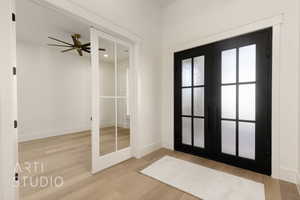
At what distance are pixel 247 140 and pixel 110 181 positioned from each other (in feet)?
7.38

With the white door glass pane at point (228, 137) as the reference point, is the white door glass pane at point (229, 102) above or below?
above

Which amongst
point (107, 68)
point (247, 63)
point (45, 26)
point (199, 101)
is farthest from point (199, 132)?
point (45, 26)

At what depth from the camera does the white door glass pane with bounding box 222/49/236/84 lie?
2.31m

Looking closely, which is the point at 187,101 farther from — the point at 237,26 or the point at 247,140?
the point at 237,26

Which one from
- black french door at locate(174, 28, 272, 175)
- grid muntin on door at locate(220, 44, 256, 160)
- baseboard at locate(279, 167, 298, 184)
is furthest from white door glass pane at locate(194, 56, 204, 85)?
baseboard at locate(279, 167, 298, 184)

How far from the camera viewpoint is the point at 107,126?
2.43 metres

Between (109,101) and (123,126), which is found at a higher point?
(109,101)

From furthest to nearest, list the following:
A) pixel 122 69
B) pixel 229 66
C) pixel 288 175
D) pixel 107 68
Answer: pixel 122 69
pixel 107 68
pixel 229 66
pixel 288 175

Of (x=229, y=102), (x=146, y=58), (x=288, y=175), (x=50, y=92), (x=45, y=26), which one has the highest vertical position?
(x=45, y=26)

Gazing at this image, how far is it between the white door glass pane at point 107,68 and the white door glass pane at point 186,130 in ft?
5.38

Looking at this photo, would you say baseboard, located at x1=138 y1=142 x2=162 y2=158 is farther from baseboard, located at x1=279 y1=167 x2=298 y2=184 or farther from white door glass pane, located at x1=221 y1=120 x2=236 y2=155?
baseboard, located at x1=279 y1=167 x2=298 y2=184

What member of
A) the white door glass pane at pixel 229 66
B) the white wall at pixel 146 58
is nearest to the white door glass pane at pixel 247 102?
the white door glass pane at pixel 229 66

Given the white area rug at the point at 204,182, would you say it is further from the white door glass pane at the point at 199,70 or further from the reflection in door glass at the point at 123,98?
the white door glass pane at the point at 199,70

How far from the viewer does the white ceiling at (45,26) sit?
2.50 m
